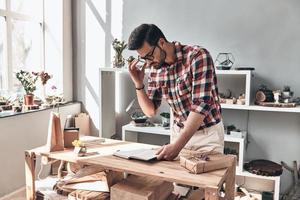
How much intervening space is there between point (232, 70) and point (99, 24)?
65.5 inches

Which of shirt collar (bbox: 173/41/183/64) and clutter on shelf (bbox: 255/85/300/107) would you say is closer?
shirt collar (bbox: 173/41/183/64)

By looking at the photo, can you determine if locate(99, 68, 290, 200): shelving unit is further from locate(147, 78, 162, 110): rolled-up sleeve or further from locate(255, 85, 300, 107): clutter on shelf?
locate(147, 78, 162, 110): rolled-up sleeve

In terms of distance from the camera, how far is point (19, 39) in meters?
3.38

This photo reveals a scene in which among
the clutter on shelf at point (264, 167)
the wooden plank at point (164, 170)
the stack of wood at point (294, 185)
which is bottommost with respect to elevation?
the stack of wood at point (294, 185)

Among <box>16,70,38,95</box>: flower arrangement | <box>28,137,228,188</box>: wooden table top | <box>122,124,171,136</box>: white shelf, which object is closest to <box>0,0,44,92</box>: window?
<box>16,70,38,95</box>: flower arrangement

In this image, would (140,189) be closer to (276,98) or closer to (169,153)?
(169,153)

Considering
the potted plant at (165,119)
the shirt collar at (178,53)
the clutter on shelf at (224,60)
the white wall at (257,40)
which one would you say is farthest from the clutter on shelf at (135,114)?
the shirt collar at (178,53)

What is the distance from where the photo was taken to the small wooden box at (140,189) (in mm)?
1642

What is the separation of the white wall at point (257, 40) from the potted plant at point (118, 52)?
0.48 meters

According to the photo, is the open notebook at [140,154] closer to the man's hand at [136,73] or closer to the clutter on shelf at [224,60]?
the man's hand at [136,73]

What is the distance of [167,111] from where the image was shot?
3.54 meters

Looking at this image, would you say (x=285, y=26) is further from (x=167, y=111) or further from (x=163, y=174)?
(x=163, y=174)

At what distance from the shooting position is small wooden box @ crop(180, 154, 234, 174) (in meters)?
1.59

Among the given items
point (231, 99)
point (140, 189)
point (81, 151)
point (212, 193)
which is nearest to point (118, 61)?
point (231, 99)
